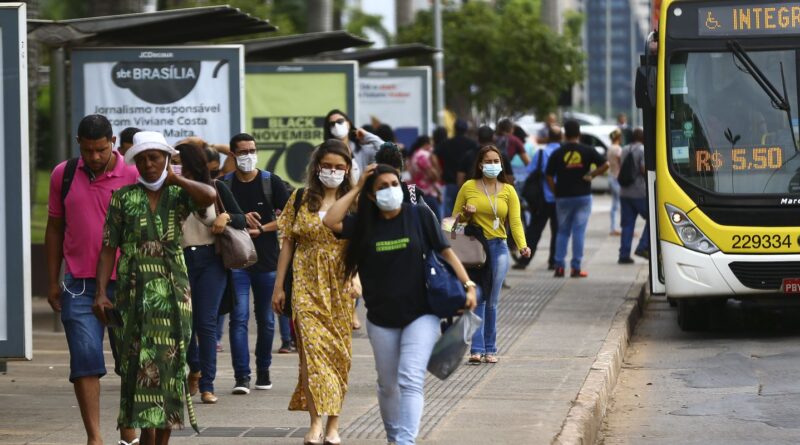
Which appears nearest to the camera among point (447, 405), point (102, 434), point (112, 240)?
point (112, 240)

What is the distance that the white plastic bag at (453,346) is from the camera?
737cm

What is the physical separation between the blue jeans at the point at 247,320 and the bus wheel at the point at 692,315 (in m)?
4.76

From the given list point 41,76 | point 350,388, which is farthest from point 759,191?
point 41,76

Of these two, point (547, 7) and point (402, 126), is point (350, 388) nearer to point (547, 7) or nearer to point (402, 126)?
point (402, 126)

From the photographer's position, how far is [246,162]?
33.3ft

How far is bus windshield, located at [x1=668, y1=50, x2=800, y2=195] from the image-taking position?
13.4m

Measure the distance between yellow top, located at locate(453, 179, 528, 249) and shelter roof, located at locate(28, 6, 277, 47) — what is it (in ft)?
8.70

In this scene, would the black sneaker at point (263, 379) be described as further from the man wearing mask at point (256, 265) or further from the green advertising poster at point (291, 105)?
the green advertising poster at point (291, 105)

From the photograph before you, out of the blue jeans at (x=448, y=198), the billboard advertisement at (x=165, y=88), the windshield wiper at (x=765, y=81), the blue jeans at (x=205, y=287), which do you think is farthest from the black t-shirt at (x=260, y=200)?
the blue jeans at (x=448, y=198)

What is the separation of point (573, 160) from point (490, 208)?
666cm

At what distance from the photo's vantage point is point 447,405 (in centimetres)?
947

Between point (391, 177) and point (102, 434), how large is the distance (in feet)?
7.83

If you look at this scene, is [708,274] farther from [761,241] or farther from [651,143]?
[651,143]

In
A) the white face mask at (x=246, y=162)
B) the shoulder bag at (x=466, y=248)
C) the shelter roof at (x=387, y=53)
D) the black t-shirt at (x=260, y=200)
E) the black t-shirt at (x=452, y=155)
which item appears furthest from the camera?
the black t-shirt at (x=452, y=155)
